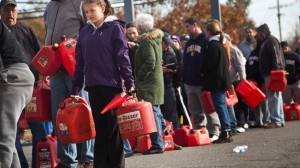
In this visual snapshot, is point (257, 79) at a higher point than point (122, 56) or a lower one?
lower

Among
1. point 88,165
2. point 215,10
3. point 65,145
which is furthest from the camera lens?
point 215,10

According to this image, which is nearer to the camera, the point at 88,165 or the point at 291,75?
the point at 88,165

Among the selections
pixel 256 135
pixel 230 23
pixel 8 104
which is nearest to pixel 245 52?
pixel 256 135

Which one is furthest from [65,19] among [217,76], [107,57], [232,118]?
[232,118]

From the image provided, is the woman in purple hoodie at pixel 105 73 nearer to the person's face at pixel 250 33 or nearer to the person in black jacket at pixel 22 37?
the person in black jacket at pixel 22 37

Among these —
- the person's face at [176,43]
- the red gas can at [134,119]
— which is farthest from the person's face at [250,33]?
the red gas can at [134,119]

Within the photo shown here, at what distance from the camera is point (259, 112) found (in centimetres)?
1591

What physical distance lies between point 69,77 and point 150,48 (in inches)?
88.9

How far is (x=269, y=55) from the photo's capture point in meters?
14.8

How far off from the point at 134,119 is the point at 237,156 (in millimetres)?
2520

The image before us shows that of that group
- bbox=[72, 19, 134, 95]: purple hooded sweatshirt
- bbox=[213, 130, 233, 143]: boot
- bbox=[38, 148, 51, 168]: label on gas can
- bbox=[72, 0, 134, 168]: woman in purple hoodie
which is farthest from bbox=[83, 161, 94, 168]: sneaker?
bbox=[213, 130, 233, 143]: boot

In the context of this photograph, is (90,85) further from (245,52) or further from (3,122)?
(245,52)

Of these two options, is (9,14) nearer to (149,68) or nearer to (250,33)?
(149,68)

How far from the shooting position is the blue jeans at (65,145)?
845 cm
